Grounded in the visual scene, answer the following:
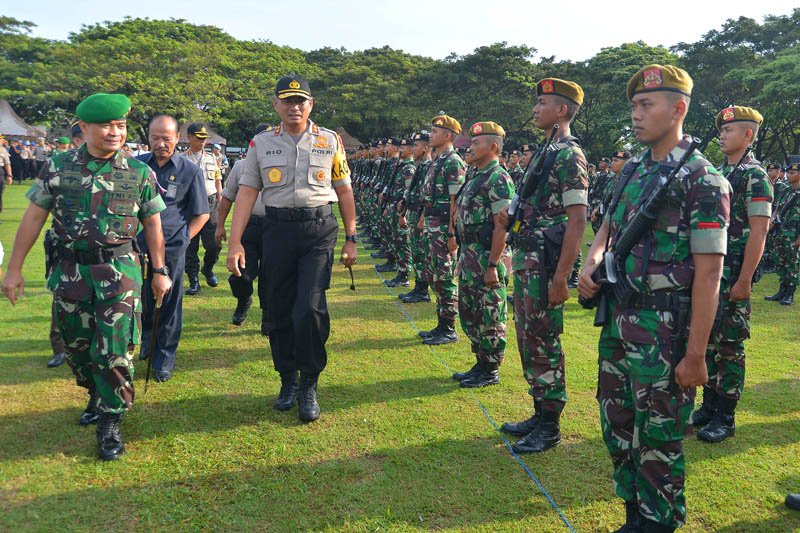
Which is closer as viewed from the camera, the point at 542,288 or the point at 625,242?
the point at 625,242

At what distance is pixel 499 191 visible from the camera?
441 cm

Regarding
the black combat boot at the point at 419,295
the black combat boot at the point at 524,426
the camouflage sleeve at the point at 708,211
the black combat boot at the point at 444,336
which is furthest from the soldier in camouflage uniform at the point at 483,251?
the black combat boot at the point at 419,295

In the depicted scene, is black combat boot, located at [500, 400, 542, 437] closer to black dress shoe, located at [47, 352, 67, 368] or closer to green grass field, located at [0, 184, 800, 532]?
green grass field, located at [0, 184, 800, 532]

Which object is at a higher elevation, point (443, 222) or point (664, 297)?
point (664, 297)

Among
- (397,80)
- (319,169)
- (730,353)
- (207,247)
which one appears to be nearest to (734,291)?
(730,353)

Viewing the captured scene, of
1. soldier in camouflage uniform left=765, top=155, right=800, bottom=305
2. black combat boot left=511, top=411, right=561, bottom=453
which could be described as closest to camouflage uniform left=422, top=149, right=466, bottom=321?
black combat boot left=511, top=411, right=561, bottom=453

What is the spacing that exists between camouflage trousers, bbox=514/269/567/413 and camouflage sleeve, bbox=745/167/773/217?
4.89 ft

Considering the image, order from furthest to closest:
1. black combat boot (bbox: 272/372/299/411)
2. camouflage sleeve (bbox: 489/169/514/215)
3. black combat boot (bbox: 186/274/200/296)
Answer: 1. black combat boot (bbox: 186/274/200/296)
2. camouflage sleeve (bbox: 489/169/514/215)
3. black combat boot (bbox: 272/372/299/411)

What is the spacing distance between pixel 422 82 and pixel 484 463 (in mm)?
35873

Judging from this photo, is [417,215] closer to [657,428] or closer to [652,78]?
[652,78]

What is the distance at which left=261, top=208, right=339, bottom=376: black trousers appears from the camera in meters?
3.92

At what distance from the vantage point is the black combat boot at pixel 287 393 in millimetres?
4133

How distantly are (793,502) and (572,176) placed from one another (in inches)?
86.7

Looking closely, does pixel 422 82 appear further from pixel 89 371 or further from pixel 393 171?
pixel 89 371
